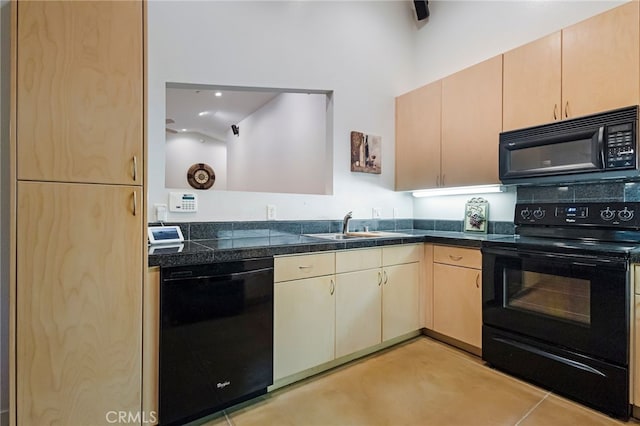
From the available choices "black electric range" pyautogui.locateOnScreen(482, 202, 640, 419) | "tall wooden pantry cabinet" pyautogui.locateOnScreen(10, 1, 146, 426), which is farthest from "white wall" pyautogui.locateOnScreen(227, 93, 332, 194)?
"tall wooden pantry cabinet" pyautogui.locateOnScreen(10, 1, 146, 426)

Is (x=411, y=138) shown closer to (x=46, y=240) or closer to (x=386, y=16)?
(x=386, y=16)

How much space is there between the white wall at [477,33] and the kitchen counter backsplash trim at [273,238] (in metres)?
0.19

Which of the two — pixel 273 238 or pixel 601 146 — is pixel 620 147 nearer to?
pixel 601 146

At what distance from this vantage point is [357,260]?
7.68ft

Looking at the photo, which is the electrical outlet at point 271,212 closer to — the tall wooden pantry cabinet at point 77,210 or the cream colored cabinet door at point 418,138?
the tall wooden pantry cabinet at point 77,210

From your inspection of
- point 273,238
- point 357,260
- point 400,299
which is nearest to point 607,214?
point 400,299

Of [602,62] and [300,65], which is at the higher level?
[300,65]

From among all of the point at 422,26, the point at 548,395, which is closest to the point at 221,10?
the point at 422,26

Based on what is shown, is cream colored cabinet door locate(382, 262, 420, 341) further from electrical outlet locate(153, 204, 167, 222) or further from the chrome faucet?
electrical outlet locate(153, 204, 167, 222)

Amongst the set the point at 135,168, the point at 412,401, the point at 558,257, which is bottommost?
the point at 412,401

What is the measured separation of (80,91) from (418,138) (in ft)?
8.64

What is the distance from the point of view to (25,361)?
4.48 ft

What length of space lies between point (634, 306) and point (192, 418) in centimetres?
238

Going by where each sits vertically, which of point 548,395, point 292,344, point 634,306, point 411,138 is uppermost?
point 411,138
